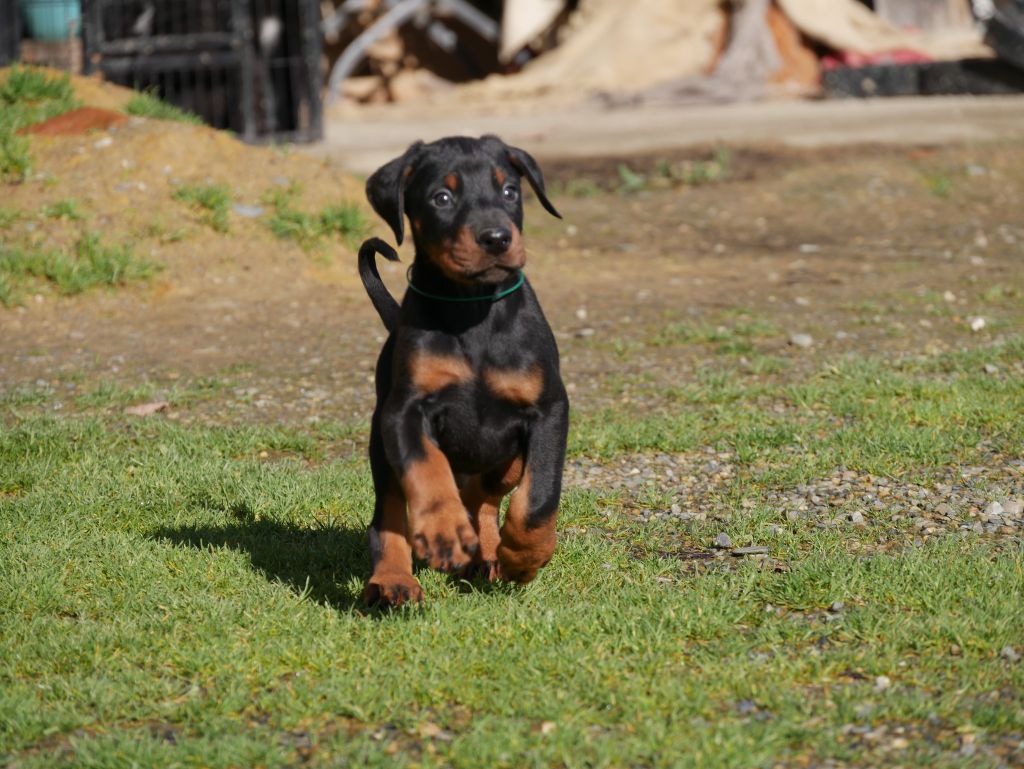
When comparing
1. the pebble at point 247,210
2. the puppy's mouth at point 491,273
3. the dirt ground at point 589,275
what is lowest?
the dirt ground at point 589,275

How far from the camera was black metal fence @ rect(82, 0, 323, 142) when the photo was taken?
48.9ft

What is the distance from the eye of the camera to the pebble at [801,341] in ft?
26.9

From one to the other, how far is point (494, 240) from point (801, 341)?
440cm

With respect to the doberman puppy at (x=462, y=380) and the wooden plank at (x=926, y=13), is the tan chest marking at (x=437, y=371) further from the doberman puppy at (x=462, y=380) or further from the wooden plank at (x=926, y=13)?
the wooden plank at (x=926, y=13)

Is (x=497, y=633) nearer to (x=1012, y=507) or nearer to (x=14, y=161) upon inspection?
(x=1012, y=507)

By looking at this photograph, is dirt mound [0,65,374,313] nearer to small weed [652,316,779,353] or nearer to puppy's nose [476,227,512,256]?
small weed [652,316,779,353]

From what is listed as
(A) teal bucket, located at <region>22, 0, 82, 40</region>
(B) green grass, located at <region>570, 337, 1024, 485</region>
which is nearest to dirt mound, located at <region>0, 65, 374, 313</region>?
(B) green grass, located at <region>570, 337, 1024, 485</region>

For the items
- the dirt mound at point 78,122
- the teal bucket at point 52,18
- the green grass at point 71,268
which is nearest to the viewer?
the green grass at point 71,268

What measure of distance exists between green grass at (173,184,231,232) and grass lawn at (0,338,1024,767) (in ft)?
13.7

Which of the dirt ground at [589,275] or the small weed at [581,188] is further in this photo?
the small weed at [581,188]

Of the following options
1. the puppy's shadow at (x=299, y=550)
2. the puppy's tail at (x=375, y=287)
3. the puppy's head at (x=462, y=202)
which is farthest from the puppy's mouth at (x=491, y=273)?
the puppy's shadow at (x=299, y=550)

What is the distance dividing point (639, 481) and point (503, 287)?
5.76 ft

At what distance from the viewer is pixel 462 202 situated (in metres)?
4.38

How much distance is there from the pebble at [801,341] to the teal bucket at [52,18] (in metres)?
9.91
